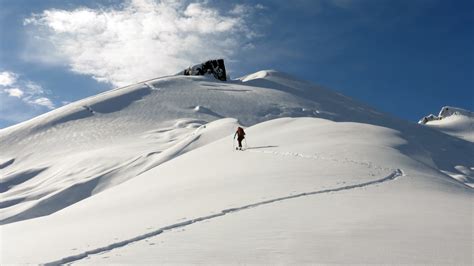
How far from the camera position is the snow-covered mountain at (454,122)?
136250 mm

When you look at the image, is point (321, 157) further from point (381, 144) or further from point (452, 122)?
point (452, 122)

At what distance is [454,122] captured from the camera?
495 feet

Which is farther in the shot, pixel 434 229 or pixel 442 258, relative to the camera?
pixel 434 229

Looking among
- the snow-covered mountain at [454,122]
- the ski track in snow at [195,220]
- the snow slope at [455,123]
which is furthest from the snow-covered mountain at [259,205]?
the snow-covered mountain at [454,122]

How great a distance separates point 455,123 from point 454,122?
172cm

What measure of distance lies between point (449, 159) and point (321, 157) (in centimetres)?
7745

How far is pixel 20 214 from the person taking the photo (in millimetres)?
36156

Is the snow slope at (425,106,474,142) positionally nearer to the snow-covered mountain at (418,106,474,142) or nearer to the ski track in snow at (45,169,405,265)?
the snow-covered mountain at (418,106,474,142)

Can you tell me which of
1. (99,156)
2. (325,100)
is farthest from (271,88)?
(99,156)

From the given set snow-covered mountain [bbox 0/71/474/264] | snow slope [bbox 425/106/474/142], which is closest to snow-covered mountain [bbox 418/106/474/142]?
snow slope [bbox 425/106/474/142]

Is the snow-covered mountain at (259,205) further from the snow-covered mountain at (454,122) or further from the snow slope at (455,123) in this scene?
the snow-covered mountain at (454,122)

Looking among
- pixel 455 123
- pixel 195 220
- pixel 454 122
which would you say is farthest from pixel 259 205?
pixel 454 122

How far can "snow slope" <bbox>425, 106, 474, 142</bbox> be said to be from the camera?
446 ft

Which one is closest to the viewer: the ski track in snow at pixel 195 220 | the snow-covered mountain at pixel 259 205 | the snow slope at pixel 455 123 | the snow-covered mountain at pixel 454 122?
the snow-covered mountain at pixel 259 205
